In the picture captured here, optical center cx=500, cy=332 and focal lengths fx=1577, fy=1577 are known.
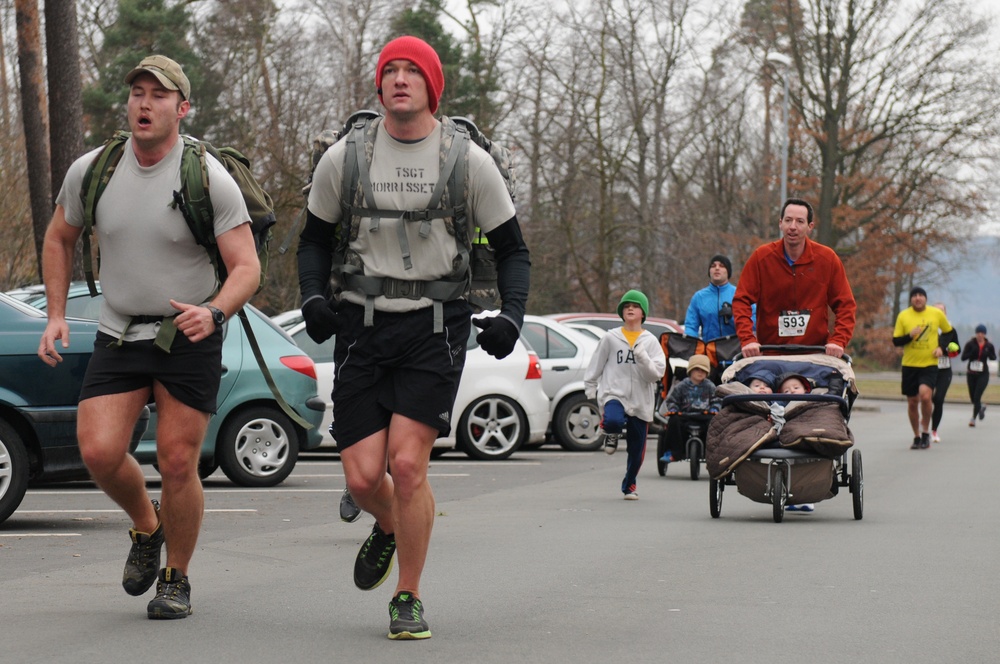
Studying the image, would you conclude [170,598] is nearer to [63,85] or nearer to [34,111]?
[63,85]

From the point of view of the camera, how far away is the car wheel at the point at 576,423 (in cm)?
1859

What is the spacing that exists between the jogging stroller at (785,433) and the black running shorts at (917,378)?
9.14 metres

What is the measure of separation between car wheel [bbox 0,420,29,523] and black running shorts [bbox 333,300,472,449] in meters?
4.18

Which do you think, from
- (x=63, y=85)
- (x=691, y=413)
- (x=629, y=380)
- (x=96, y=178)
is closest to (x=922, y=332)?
(x=691, y=413)

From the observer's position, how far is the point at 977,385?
86.3 ft

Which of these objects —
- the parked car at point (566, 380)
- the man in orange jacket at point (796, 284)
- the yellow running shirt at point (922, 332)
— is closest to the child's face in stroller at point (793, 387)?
the man in orange jacket at point (796, 284)

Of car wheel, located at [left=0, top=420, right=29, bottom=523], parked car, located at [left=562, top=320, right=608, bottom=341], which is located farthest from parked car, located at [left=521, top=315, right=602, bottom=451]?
car wheel, located at [left=0, top=420, right=29, bottom=523]

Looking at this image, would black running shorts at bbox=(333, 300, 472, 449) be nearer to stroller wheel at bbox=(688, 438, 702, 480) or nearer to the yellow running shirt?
stroller wheel at bbox=(688, 438, 702, 480)

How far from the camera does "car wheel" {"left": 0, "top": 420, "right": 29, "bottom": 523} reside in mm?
9156

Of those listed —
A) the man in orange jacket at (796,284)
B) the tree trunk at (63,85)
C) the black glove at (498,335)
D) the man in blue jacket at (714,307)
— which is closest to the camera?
the black glove at (498,335)

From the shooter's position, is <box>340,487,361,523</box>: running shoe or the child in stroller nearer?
<box>340,487,361,523</box>: running shoe

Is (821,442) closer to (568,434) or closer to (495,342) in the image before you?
(495,342)

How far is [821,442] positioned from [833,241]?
34.3 meters

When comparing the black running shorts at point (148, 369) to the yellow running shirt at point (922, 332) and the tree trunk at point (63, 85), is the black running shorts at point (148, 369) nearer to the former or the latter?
the tree trunk at point (63, 85)
